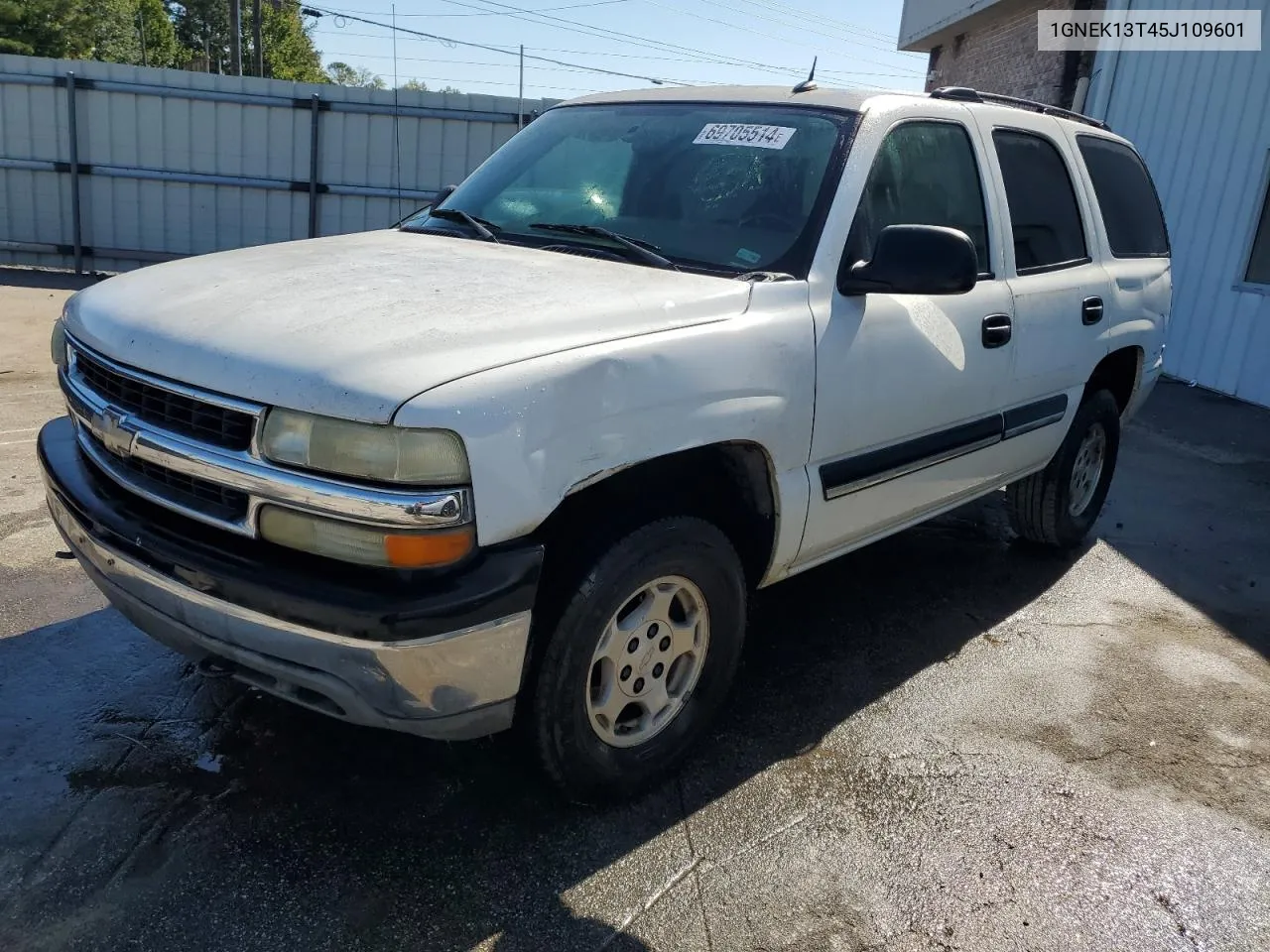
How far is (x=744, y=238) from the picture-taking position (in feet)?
10.3

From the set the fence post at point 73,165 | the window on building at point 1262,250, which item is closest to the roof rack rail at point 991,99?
the window on building at point 1262,250

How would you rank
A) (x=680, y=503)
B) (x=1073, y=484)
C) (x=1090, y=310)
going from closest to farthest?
(x=680, y=503)
(x=1090, y=310)
(x=1073, y=484)

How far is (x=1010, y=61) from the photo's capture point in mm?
15172

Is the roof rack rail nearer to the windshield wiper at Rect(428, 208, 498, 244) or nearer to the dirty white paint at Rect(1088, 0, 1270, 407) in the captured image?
the windshield wiper at Rect(428, 208, 498, 244)

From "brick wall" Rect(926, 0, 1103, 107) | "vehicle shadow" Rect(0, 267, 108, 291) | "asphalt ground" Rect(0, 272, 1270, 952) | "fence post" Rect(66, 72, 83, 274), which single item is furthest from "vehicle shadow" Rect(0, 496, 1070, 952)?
"brick wall" Rect(926, 0, 1103, 107)

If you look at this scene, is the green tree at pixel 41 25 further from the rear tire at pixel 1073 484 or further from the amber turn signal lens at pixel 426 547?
the amber turn signal lens at pixel 426 547

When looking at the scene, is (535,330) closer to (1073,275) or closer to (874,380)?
(874,380)

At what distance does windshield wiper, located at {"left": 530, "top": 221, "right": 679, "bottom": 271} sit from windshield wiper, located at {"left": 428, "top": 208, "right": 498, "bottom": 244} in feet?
0.52

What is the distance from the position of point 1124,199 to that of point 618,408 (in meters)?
3.61

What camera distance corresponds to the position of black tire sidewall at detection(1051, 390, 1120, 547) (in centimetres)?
473

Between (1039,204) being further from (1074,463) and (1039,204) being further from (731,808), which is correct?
(731,808)

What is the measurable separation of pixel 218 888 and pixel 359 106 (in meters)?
11.1

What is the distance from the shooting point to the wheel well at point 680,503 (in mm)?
2535

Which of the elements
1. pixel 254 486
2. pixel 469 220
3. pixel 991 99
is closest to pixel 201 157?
pixel 469 220
